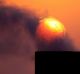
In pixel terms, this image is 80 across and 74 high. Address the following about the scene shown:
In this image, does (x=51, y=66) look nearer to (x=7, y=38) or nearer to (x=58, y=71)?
(x=58, y=71)

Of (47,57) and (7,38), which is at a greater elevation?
(7,38)

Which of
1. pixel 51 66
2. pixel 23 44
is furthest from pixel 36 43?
pixel 51 66

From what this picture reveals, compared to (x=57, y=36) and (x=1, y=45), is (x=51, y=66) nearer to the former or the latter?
(x=57, y=36)

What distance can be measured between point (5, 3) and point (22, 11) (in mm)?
135

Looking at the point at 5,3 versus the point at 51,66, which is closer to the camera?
the point at 51,66

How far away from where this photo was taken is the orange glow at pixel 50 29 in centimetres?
120

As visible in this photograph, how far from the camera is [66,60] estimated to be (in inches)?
43.9

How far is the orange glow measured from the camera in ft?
3.93

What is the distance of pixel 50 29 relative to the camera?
1.22 metres

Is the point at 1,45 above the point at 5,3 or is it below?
below

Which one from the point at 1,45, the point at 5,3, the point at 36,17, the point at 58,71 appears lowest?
the point at 58,71

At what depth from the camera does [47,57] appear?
113 centimetres

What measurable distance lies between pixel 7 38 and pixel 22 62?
0.19 meters

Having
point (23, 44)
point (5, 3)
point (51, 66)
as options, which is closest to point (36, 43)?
point (23, 44)
